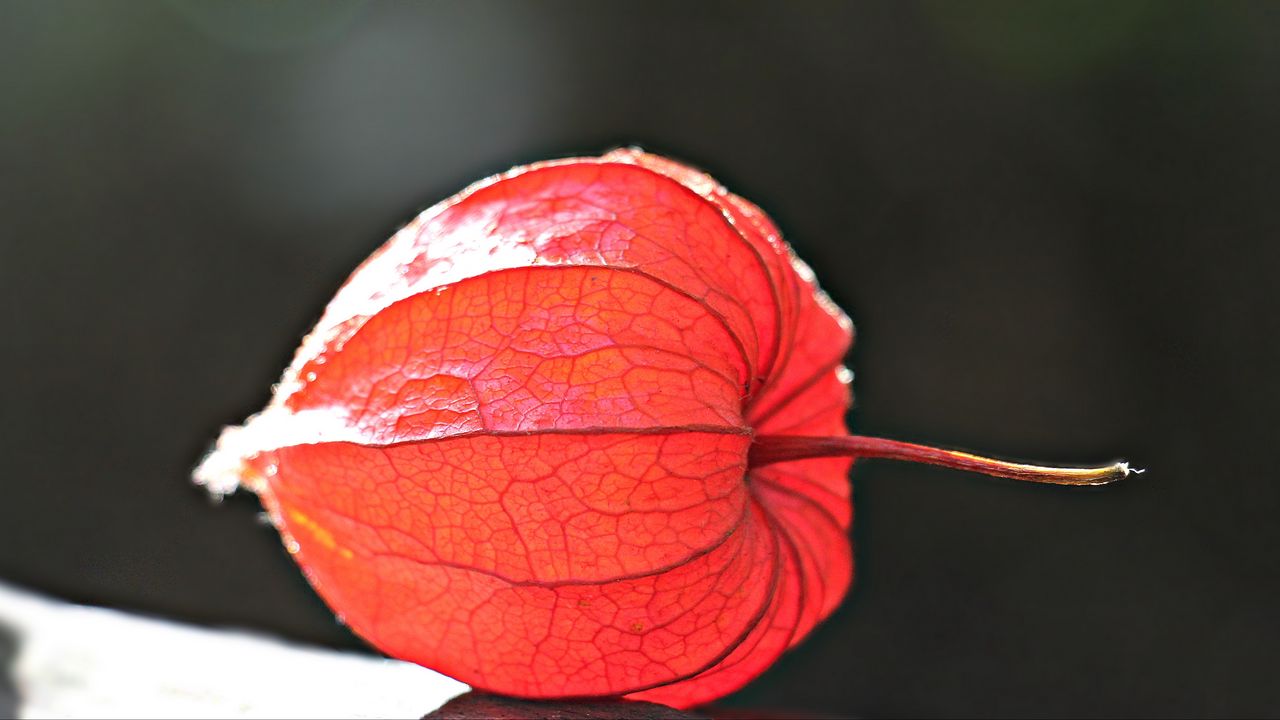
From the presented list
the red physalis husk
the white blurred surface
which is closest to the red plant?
the red physalis husk

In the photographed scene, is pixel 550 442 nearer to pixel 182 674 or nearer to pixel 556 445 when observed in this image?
pixel 556 445

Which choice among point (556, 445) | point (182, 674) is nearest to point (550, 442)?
point (556, 445)

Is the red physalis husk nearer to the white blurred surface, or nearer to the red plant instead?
the red plant

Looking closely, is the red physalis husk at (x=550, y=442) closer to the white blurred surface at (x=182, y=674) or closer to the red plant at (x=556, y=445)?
the red plant at (x=556, y=445)

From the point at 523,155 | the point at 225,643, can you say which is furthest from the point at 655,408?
the point at 523,155

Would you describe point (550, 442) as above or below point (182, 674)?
above

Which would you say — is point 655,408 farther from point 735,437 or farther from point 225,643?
point 225,643

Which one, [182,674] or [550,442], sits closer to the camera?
[550,442]
